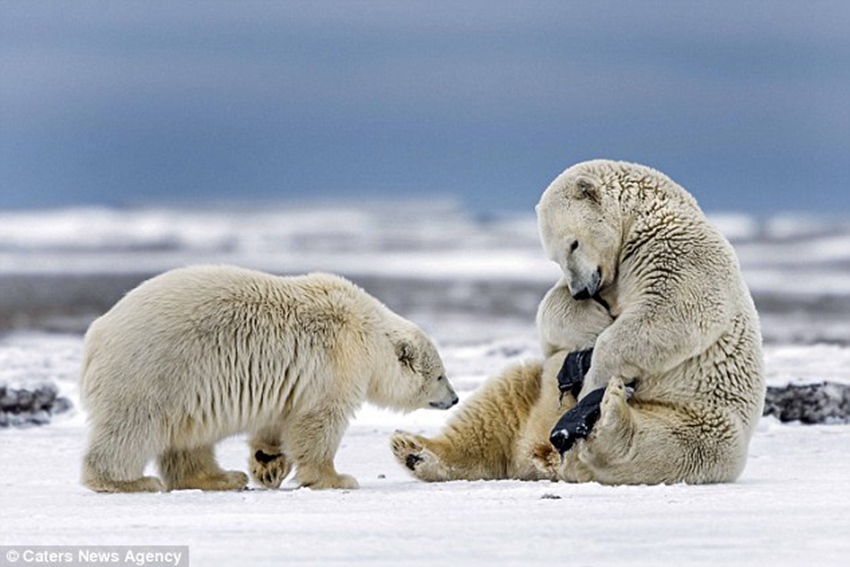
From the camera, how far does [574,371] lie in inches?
287

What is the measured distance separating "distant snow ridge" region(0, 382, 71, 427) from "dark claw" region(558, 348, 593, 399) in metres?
4.66

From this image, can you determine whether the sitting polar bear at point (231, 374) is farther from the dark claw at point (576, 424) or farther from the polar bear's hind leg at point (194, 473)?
the dark claw at point (576, 424)

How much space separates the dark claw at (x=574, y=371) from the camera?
7.27m

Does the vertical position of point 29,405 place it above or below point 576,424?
below

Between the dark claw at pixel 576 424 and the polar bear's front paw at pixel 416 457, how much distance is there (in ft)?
2.30

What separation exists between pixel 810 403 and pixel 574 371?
3.52 metres

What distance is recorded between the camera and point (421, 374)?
7895mm

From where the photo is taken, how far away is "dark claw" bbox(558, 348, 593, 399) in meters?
7.27

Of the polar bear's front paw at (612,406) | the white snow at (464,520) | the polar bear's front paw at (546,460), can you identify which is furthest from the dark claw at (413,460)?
the polar bear's front paw at (612,406)

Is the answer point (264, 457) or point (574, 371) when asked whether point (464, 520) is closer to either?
point (574, 371)

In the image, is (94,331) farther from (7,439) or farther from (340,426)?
(7,439)

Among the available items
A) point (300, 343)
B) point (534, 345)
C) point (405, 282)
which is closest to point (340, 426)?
point (300, 343)

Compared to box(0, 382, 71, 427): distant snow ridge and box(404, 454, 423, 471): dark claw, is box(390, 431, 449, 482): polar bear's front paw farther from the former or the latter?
box(0, 382, 71, 427): distant snow ridge

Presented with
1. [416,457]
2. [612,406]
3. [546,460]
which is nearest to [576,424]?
Result: [612,406]
